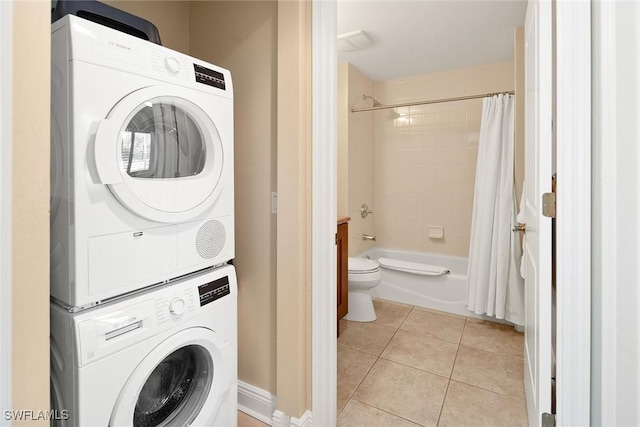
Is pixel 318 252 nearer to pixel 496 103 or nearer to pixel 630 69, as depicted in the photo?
pixel 630 69

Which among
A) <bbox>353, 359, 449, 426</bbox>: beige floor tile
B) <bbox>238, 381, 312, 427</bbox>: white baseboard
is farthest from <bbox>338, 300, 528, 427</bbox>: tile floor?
<bbox>238, 381, 312, 427</bbox>: white baseboard

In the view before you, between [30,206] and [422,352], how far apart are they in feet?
7.59

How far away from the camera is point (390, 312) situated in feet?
9.87

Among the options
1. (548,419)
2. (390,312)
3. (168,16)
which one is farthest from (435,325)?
(168,16)

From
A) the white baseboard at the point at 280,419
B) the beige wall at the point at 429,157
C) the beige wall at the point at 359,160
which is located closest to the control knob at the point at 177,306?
the white baseboard at the point at 280,419

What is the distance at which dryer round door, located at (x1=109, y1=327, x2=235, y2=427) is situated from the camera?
1160 millimetres

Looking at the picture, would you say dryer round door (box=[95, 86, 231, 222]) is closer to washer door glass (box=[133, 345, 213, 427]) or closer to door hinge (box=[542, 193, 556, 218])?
washer door glass (box=[133, 345, 213, 427])

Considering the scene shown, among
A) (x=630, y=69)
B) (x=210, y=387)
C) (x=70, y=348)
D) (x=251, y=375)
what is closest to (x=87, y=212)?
(x=70, y=348)

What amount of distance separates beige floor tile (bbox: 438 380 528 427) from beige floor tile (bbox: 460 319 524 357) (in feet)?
1.83

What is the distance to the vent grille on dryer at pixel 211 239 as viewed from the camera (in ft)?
4.18

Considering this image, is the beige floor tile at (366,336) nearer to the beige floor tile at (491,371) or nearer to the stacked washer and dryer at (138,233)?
the beige floor tile at (491,371)

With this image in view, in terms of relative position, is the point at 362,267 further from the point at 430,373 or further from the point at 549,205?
the point at 549,205

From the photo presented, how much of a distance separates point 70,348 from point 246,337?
0.89 metres

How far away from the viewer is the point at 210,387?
1287mm
